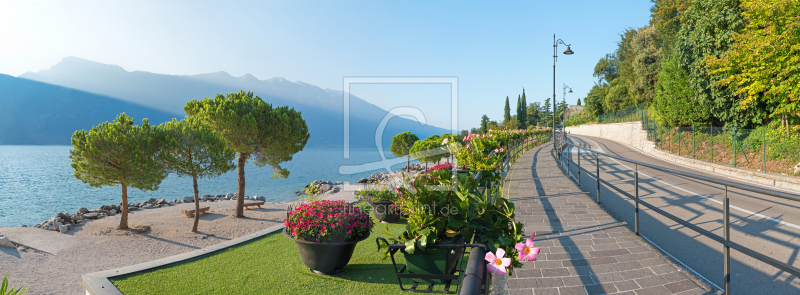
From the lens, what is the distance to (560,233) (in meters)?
4.51

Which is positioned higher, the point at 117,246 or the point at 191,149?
the point at 191,149

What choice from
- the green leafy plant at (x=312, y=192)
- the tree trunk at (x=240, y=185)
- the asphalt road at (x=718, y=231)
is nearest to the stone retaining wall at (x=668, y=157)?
the asphalt road at (x=718, y=231)

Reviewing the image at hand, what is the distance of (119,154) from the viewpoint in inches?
553

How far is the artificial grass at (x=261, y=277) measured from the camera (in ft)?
13.9

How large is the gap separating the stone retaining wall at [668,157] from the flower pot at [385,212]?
1231 cm

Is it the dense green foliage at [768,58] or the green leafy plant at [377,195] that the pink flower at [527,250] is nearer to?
the green leafy plant at [377,195]

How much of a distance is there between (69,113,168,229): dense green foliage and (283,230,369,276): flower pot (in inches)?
537

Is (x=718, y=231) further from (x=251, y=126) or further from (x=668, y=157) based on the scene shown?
(x=251, y=126)

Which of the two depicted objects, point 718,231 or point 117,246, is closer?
point 718,231

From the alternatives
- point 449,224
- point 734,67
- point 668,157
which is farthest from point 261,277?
point 668,157

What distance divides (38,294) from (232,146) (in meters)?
9.07

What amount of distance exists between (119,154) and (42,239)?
4.85 m

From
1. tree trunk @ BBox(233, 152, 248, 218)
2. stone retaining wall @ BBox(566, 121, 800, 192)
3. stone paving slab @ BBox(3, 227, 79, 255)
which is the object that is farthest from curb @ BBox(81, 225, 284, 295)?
stone retaining wall @ BBox(566, 121, 800, 192)

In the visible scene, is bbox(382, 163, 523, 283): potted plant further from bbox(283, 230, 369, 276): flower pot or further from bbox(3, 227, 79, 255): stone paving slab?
bbox(3, 227, 79, 255): stone paving slab
